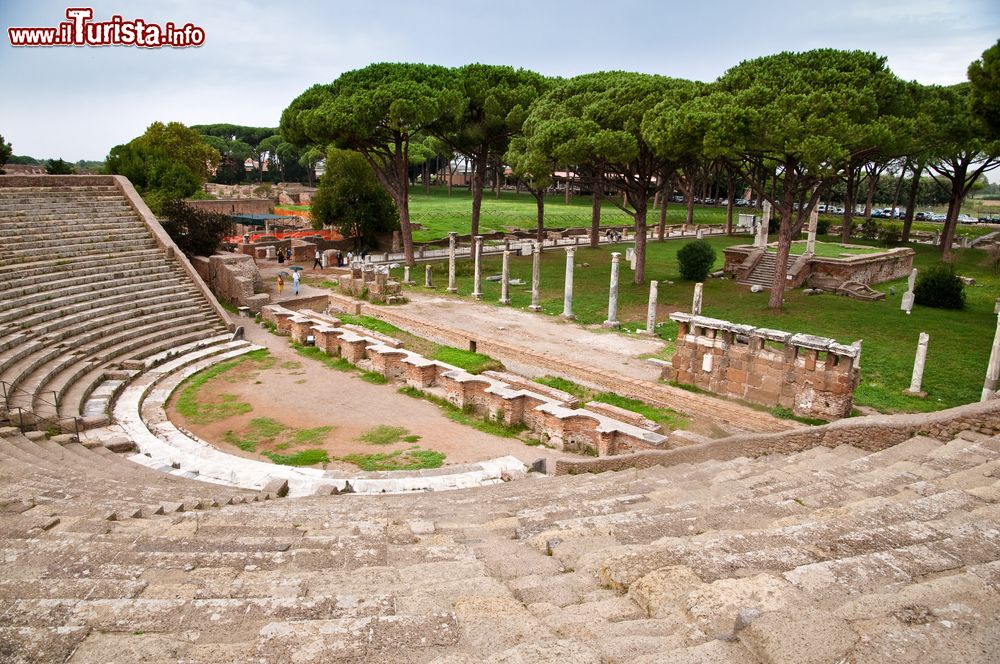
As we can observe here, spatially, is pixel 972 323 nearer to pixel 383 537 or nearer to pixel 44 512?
pixel 383 537

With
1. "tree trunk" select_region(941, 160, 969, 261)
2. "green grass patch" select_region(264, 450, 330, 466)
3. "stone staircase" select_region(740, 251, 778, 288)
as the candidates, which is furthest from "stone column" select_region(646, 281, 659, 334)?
"tree trunk" select_region(941, 160, 969, 261)

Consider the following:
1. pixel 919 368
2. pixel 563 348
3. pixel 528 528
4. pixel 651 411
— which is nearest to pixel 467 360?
pixel 563 348

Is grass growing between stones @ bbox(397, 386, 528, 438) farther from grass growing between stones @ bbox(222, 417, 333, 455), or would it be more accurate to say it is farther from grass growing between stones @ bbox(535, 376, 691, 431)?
grass growing between stones @ bbox(222, 417, 333, 455)

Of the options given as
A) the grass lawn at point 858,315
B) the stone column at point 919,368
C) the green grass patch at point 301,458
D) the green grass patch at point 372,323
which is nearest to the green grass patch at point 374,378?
the green grass patch at point 372,323

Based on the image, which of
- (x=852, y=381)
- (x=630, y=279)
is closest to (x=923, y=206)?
(x=630, y=279)

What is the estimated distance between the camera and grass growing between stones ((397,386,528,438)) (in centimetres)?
1427

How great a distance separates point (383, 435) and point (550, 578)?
922 centimetres

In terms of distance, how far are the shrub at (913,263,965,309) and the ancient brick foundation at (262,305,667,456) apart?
1664 cm

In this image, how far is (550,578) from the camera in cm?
491

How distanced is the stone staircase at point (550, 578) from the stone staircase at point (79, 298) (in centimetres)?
828

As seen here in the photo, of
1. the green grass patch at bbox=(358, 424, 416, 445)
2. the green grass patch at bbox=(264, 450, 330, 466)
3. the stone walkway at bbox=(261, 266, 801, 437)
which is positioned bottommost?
the green grass patch at bbox=(264, 450, 330, 466)

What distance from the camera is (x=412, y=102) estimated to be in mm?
29562

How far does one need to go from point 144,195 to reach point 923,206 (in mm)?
87059

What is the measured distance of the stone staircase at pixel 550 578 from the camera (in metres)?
3.56
